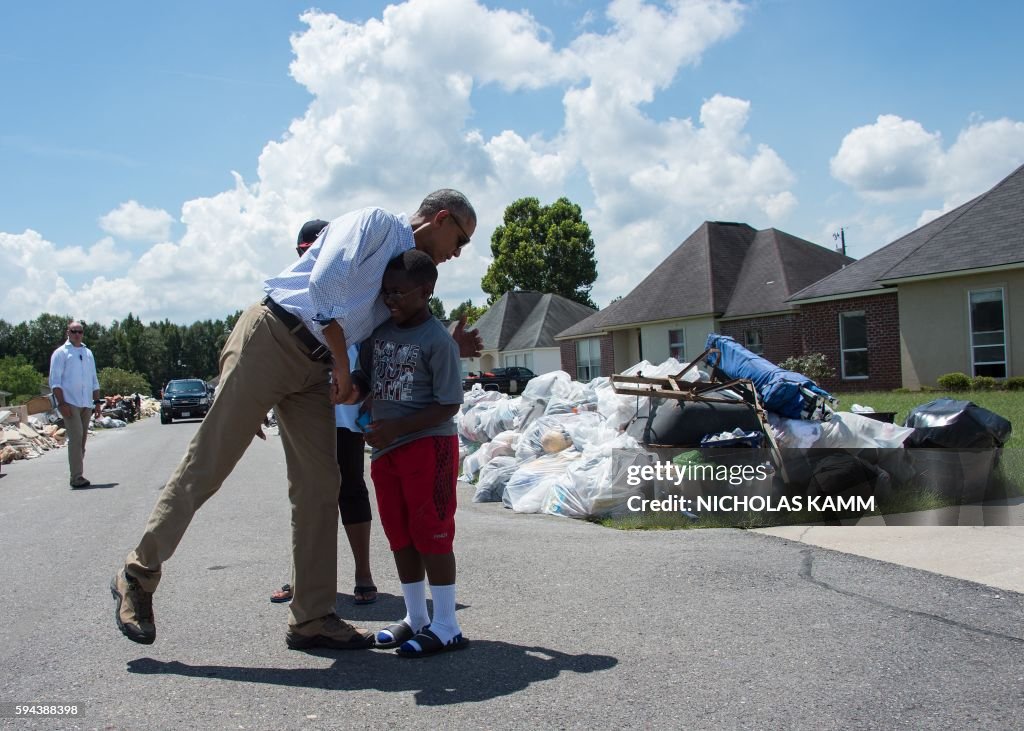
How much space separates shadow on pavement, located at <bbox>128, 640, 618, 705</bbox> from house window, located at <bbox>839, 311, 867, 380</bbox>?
772 inches

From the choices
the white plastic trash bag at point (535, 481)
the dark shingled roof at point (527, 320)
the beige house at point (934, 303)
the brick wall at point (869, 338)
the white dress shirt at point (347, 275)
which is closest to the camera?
the white dress shirt at point (347, 275)

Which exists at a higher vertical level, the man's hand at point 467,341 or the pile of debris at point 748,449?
the man's hand at point 467,341

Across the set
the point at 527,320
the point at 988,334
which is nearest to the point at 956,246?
the point at 988,334

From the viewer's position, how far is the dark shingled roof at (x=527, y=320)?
152 ft

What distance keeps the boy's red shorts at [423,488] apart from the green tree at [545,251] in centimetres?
5396

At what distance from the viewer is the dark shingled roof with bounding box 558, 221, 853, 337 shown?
25797mm

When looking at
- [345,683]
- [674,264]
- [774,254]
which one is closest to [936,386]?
[774,254]

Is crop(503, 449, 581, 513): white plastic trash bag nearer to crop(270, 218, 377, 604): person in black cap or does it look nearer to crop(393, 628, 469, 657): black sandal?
crop(270, 218, 377, 604): person in black cap

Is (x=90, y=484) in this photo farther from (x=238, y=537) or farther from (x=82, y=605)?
(x=82, y=605)

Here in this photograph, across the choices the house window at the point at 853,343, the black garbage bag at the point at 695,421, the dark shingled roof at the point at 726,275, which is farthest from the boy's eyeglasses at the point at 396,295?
the dark shingled roof at the point at 726,275

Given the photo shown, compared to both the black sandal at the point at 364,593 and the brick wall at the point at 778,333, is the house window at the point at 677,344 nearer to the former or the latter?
the brick wall at the point at 778,333

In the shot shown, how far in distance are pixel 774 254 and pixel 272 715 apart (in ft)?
87.4

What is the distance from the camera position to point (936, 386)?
18.2 meters

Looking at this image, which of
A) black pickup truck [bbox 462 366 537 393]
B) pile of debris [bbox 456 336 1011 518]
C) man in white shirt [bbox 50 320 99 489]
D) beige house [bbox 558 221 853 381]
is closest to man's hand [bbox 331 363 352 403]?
pile of debris [bbox 456 336 1011 518]
